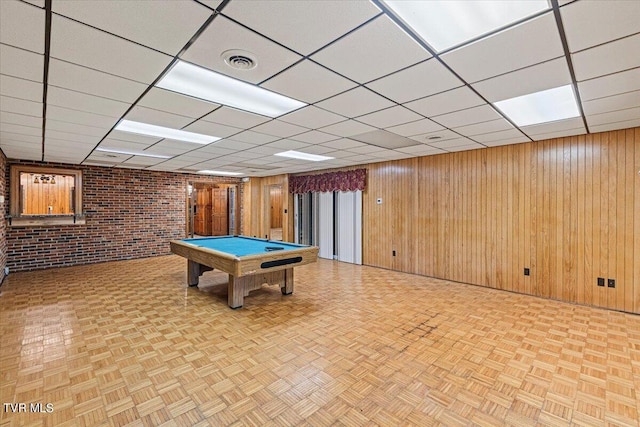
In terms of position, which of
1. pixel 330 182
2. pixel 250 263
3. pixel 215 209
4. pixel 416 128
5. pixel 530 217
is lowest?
pixel 250 263

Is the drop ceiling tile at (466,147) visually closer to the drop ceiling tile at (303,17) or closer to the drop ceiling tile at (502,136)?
the drop ceiling tile at (502,136)

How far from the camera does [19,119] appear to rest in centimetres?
311

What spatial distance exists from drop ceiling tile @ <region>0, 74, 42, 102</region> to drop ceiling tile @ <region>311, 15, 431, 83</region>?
218 cm

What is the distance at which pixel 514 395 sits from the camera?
2.08m

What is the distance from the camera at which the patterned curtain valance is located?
673 centimetres

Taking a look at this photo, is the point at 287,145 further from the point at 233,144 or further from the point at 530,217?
the point at 530,217

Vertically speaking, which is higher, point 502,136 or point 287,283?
point 502,136

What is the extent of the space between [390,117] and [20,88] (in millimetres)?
3205

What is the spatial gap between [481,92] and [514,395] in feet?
7.67

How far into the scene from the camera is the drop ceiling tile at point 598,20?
142cm

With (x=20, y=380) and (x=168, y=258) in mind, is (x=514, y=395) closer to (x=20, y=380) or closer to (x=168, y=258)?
(x=20, y=380)

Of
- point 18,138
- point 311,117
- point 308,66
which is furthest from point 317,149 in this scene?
→ point 18,138

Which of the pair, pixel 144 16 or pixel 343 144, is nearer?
pixel 144 16

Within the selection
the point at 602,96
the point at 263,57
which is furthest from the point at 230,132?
the point at 602,96
